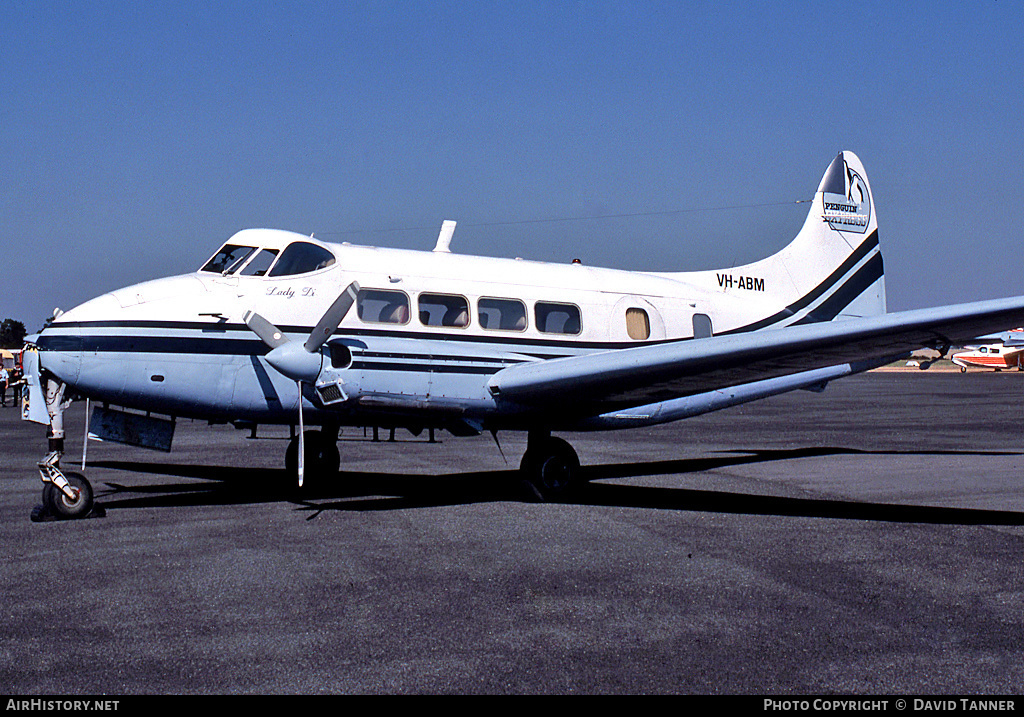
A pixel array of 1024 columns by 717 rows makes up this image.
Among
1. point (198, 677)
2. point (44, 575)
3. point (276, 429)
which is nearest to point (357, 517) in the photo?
point (44, 575)

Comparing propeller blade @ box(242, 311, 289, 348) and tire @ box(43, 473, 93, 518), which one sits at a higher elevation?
propeller blade @ box(242, 311, 289, 348)

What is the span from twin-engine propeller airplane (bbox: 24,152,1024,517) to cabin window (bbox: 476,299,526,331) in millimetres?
22

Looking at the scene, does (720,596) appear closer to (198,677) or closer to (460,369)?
(198,677)

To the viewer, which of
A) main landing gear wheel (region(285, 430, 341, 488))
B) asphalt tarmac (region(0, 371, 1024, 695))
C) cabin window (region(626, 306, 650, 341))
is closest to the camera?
asphalt tarmac (region(0, 371, 1024, 695))

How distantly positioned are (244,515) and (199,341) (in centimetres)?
238

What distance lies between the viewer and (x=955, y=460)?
61.3ft

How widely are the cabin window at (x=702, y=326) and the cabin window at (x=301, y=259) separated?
659 centimetres

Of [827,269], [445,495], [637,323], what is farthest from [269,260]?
[827,269]

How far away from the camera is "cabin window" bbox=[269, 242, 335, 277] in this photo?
13.0 meters

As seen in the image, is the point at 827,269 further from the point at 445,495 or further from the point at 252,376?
the point at 252,376

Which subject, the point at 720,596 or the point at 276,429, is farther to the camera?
the point at 276,429

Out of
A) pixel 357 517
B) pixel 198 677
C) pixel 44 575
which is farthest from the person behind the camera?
pixel 357 517

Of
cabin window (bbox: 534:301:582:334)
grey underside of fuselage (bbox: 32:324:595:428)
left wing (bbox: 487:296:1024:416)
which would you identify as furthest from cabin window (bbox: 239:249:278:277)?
cabin window (bbox: 534:301:582:334)

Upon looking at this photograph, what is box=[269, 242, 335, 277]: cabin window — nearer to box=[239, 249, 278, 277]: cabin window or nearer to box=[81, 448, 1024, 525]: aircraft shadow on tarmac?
box=[239, 249, 278, 277]: cabin window
